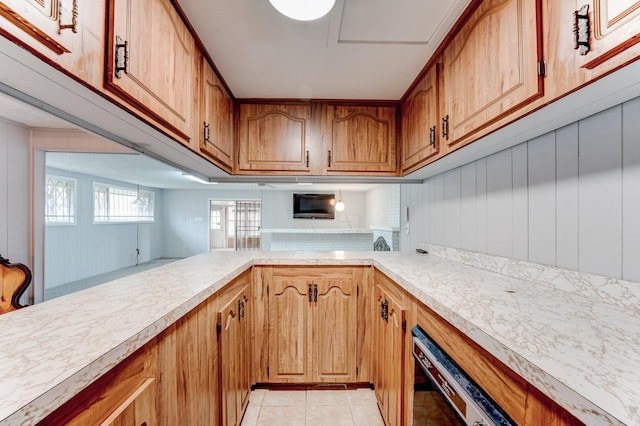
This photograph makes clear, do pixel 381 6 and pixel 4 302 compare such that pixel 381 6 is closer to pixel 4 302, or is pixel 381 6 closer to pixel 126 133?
pixel 126 133

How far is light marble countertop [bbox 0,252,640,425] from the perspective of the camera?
0.45 m

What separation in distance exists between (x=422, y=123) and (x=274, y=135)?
3.57 feet

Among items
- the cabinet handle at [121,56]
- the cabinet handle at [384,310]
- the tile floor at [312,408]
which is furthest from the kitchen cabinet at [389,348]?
the cabinet handle at [121,56]

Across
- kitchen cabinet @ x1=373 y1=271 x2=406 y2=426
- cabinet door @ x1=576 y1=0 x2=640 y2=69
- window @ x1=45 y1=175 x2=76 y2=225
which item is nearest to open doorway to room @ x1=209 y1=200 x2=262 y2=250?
window @ x1=45 y1=175 x2=76 y2=225

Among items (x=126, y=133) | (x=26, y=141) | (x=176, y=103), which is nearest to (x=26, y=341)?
(x=126, y=133)

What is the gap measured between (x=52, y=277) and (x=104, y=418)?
20.8 ft

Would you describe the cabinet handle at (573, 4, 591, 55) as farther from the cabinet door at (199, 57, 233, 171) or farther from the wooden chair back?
Answer: the wooden chair back

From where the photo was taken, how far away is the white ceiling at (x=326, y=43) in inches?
48.4

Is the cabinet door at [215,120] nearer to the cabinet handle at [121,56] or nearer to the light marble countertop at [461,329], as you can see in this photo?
the cabinet handle at [121,56]

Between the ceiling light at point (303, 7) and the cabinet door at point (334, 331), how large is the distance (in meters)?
1.55

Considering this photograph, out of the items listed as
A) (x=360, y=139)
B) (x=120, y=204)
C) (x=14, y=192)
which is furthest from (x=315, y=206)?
(x=14, y=192)

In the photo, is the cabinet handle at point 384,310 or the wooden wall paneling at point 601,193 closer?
the wooden wall paneling at point 601,193

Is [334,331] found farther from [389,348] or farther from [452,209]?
[452,209]

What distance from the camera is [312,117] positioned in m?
2.17
